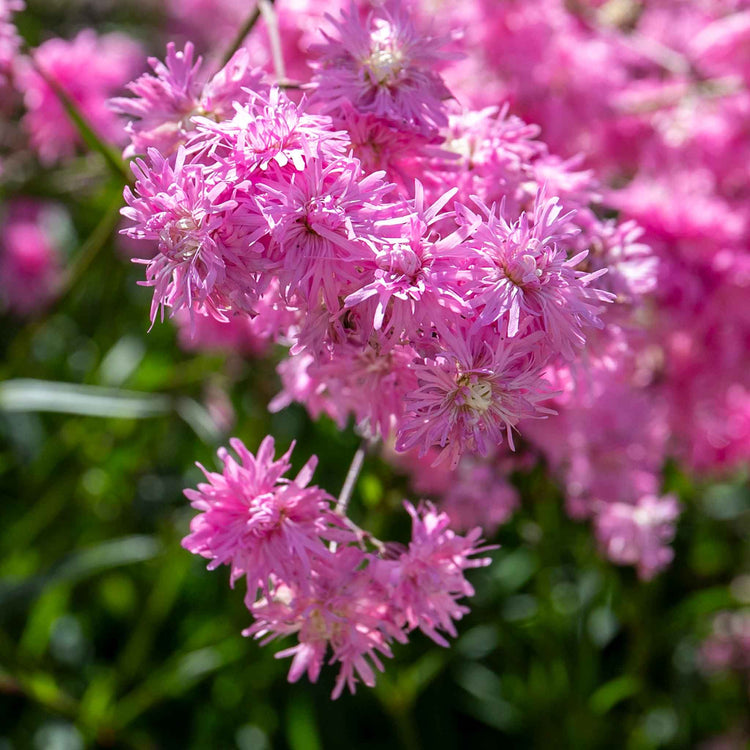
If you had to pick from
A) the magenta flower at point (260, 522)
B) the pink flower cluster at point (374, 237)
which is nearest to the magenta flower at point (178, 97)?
the pink flower cluster at point (374, 237)

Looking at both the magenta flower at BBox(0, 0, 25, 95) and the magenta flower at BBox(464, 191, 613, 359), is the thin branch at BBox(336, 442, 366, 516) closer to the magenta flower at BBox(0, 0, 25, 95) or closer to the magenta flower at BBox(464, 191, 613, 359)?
the magenta flower at BBox(464, 191, 613, 359)

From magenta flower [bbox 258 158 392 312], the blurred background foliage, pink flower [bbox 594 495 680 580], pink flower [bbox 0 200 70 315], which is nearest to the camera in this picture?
magenta flower [bbox 258 158 392 312]

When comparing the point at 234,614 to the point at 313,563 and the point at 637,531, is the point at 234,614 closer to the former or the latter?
the point at 637,531

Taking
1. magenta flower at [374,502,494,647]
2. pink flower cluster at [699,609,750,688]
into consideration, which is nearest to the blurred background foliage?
pink flower cluster at [699,609,750,688]

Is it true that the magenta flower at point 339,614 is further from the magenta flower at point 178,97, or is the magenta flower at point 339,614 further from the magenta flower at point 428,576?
the magenta flower at point 178,97

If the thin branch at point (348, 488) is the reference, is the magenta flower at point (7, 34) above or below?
above

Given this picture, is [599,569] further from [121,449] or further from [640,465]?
[121,449]
